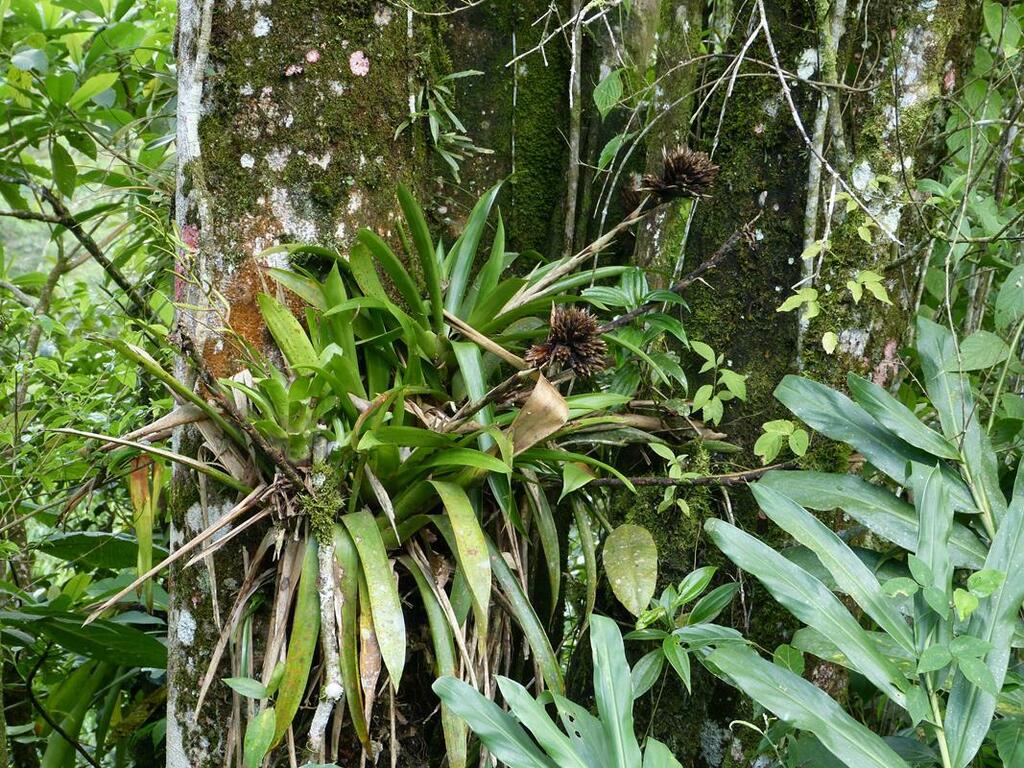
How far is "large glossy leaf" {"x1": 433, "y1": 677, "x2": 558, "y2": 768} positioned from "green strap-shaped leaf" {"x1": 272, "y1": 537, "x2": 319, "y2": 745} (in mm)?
327

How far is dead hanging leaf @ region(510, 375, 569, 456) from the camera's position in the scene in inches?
61.7

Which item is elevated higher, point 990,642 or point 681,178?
point 681,178

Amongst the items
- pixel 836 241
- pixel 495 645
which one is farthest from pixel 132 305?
pixel 836 241

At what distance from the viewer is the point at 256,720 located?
1.47 m

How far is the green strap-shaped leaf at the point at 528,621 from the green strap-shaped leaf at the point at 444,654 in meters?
0.13

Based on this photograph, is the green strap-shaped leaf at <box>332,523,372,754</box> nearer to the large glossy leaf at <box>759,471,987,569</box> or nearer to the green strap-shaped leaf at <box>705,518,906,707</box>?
the green strap-shaped leaf at <box>705,518,906,707</box>

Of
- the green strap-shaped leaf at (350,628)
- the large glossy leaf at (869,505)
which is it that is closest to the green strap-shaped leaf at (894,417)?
the large glossy leaf at (869,505)

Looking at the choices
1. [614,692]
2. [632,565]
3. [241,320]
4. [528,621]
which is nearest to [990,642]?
[614,692]

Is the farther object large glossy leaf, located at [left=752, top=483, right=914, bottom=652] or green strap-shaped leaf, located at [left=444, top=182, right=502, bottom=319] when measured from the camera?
green strap-shaped leaf, located at [left=444, top=182, right=502, bottom=319]

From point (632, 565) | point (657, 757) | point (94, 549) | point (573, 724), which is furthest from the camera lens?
point (94, 549)

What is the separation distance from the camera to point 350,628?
157 cm

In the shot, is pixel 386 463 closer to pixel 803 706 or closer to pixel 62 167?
pixel 803 706

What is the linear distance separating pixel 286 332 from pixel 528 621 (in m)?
0.69

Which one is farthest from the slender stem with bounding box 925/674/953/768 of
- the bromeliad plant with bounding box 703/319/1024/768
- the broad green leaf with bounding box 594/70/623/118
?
the broad green leaf with bounding box 594/70/623/118
